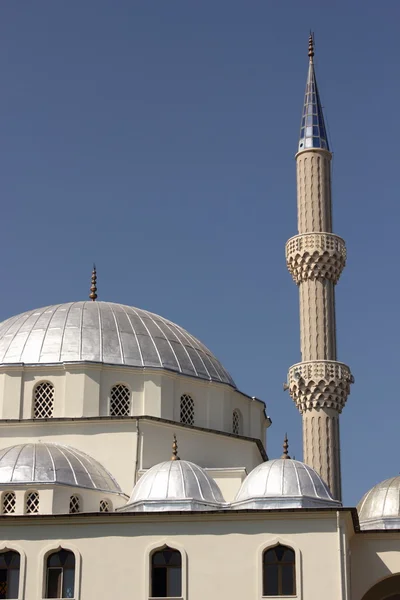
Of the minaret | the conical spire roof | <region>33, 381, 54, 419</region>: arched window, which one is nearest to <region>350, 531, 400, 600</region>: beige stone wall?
the minaret

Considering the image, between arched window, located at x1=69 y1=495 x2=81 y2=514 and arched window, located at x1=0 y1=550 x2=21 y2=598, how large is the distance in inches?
64.5

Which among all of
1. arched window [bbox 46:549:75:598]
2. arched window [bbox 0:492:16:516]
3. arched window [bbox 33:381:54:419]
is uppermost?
arched window [bbox 33:381:54:419]

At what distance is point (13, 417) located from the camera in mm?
25078

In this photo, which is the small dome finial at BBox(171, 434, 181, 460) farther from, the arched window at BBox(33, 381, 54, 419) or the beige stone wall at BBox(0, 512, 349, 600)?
the arched window at BBox(33, 381, 54, 419)

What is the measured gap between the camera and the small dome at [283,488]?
2061 cm

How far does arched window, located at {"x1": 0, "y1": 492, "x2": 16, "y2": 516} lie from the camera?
71.5 feet

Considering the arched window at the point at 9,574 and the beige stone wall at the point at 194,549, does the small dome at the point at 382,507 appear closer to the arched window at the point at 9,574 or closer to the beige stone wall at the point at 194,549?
the beige stone wall at the point at 194,549

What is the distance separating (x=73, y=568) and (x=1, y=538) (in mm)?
1352

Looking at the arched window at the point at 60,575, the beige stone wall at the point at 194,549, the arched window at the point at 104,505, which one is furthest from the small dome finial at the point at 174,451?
the arched window at the point at 60,575

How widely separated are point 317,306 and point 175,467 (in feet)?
32.8

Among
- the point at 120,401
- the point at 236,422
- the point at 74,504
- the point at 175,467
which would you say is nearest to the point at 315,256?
the point at 236,422

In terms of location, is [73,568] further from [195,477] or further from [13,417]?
[13,417]

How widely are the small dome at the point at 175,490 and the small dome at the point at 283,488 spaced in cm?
55

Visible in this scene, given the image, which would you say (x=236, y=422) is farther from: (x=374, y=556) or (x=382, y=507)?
(x=374, y=556)
